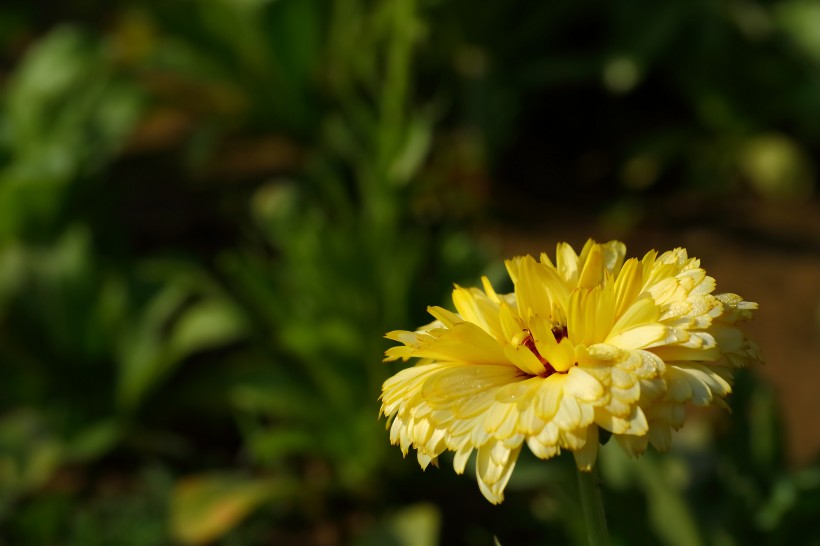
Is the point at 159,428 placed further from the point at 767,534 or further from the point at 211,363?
the point at 767,534

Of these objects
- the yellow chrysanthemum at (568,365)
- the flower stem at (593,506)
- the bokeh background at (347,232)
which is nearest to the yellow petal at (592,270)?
the yellow chrysanthemum at (568,365)

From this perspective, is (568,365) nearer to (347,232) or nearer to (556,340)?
(556,340)

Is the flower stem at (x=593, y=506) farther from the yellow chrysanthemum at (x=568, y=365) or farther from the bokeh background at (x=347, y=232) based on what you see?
the bokeh background at (x=347, y=232)

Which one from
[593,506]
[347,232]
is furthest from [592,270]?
[347,232]

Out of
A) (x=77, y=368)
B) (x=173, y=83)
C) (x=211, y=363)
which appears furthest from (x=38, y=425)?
(x=173, y=83)

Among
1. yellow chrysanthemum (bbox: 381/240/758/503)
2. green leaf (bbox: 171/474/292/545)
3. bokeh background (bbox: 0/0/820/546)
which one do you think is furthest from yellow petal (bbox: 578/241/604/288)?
green leaf (bbox: 171/474/292/545)
